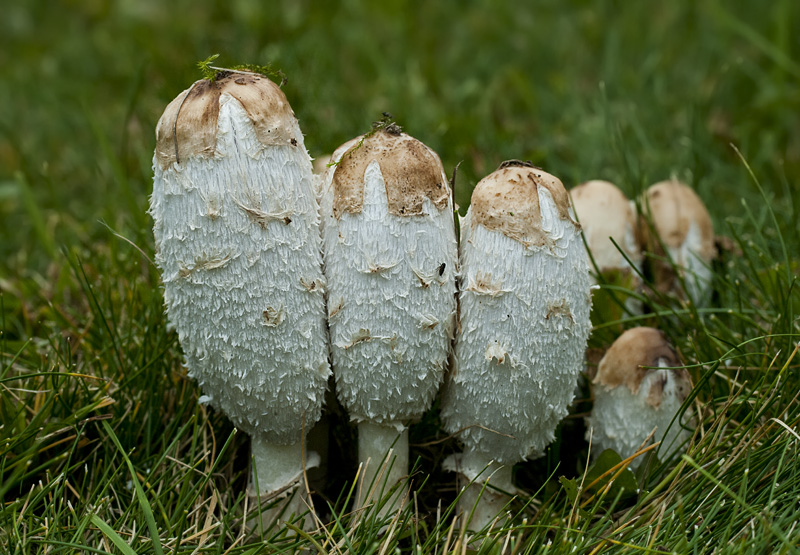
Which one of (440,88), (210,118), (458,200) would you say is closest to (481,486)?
(210,118)

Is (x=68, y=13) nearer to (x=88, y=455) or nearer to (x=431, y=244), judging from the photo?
(x=88, y=455)

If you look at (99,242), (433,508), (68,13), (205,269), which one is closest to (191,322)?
(205,269)

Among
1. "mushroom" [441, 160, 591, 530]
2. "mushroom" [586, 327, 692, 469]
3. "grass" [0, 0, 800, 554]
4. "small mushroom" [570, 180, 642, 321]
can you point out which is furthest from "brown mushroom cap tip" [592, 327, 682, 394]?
"small mushroom" [570, 180, 642, 321]

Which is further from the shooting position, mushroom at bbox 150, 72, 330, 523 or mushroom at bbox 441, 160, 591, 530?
mushroom at bbox 441, 160, 591, 530

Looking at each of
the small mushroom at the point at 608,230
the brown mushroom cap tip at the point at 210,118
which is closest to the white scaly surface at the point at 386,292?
the brown mushroom cap tip at the point at 210,118

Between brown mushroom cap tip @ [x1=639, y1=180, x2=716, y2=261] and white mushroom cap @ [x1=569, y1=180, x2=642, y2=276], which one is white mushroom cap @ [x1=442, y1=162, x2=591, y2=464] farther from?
brown mushroom cap tip @ [x1=639, y1=180, x2=716, y2=261]

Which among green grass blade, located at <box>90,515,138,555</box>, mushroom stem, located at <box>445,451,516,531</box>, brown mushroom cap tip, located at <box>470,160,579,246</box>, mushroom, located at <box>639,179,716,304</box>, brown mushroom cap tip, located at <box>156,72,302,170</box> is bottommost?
mushroom stem, located at <box>445,451,516,531</box>
